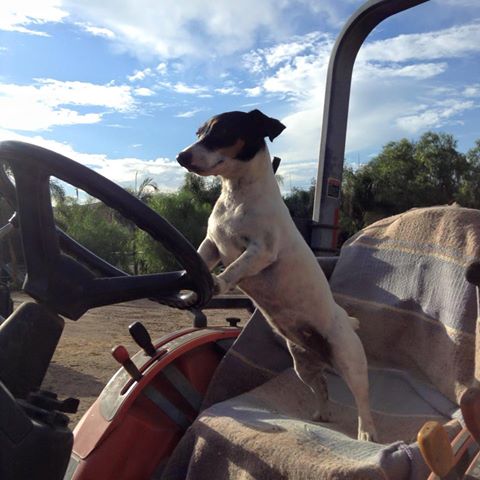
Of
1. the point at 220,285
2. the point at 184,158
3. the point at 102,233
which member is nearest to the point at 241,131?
the point at 184,158

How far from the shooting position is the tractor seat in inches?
65.7

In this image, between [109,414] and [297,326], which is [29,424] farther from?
[297,326]

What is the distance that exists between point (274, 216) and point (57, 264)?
1230 mm

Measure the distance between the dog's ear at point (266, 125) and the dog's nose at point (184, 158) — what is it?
35cm

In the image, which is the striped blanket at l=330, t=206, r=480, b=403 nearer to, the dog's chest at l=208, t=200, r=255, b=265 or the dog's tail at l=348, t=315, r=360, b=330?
the dog's tail at l=348, t=315, r=360, b=330

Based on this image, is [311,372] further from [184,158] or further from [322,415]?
[184,158]

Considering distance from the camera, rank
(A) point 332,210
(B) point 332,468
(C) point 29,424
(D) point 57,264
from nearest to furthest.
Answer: (C) point 29,424 → (D) point 57,264 → (B) point 332,468 → (A) point 332,210

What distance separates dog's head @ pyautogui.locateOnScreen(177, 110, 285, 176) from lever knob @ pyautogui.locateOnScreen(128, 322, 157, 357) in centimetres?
54

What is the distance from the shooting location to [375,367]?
2.47 m

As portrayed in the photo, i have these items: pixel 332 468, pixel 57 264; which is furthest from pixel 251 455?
pixel 57 264

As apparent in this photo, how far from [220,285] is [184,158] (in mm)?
468

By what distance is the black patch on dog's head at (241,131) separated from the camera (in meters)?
2.21

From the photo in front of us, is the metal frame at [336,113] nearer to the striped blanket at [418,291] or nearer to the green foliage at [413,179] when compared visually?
the striped blanket at [418,291]

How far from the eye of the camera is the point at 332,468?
4.56 ft
